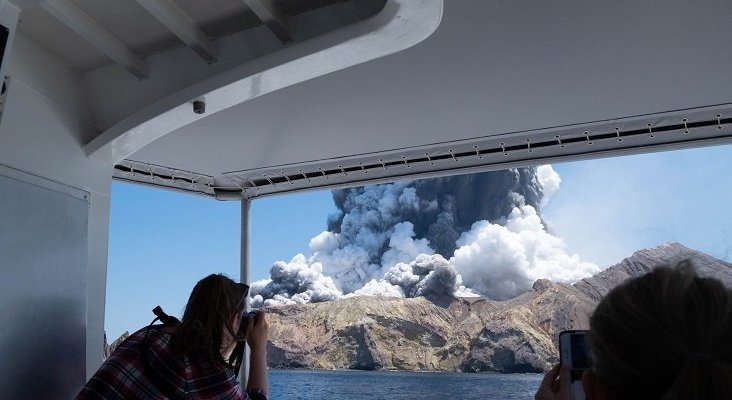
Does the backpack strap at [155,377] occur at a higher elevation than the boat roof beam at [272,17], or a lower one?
lower

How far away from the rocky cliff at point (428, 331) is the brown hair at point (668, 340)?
2151 cm

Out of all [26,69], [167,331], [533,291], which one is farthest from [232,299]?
[533,291]

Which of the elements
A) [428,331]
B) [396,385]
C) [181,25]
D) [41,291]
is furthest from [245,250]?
[396,385]

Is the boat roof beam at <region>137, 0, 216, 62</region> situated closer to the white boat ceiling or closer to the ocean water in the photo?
the white boat ceiling

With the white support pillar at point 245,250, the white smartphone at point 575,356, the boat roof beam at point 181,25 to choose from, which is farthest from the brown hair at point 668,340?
the white support pillar at point 245,250

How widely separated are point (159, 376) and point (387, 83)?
5.08 ft

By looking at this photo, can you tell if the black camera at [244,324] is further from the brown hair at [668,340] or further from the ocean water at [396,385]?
the ocean water at [396,385]

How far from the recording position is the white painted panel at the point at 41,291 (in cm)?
169

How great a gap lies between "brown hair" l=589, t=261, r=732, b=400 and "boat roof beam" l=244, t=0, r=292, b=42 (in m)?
1.49

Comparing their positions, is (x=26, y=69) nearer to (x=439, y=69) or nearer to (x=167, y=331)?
Answer: (x=167, y=331)

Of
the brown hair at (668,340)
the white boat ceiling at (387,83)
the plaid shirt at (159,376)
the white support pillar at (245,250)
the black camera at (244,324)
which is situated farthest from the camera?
the white support pillar at (245,250)

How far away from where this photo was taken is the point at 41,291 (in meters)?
1.81

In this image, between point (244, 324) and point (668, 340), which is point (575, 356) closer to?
point (668, 340)

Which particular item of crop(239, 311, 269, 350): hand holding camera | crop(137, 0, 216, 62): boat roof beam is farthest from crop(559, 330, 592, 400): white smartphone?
crop(137, 0, 216, 62): boat roof beam
